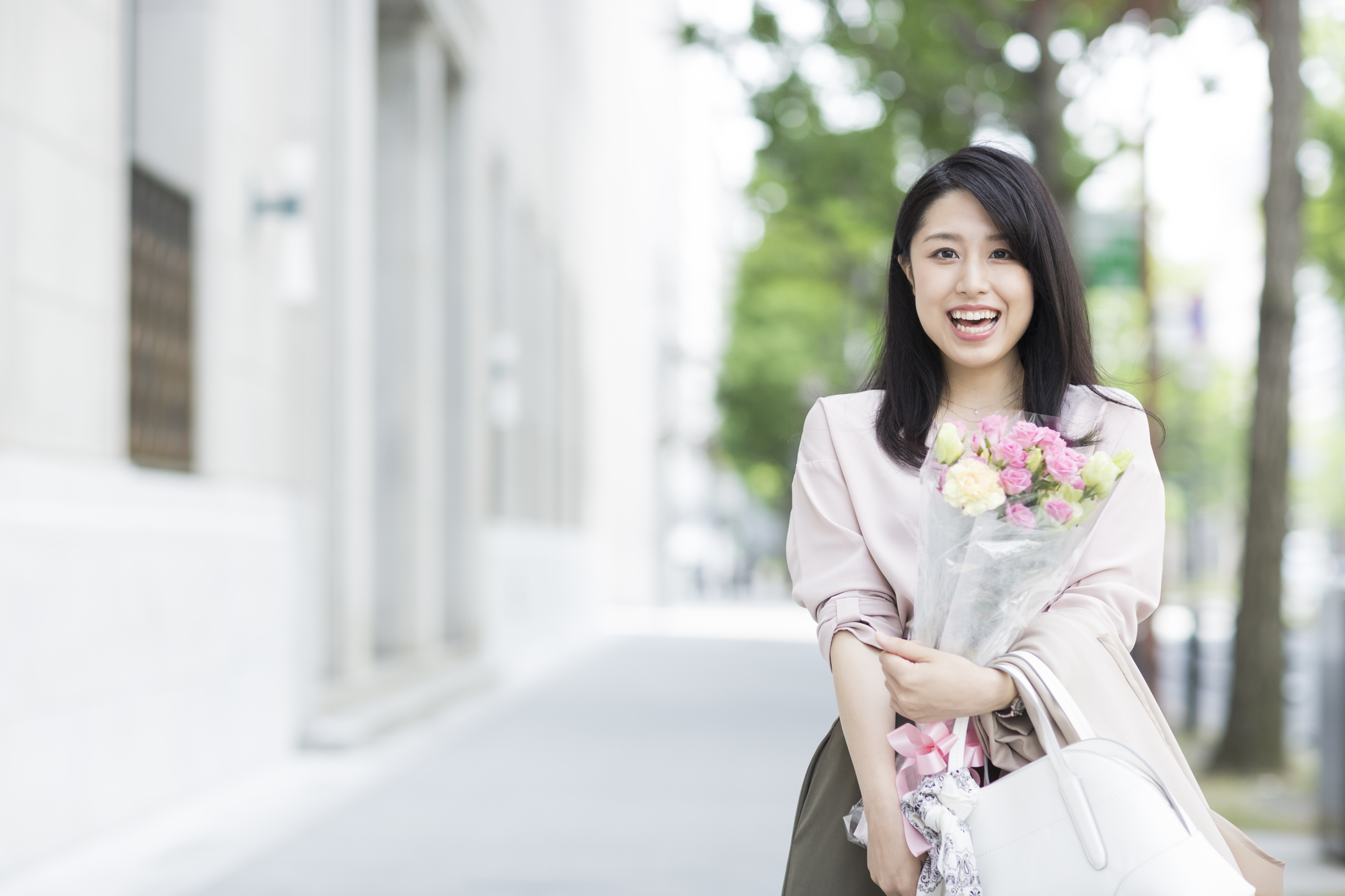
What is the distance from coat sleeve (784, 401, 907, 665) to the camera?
2098 millimetres

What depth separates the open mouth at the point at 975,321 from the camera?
2.15 metres

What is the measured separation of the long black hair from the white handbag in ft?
1.69

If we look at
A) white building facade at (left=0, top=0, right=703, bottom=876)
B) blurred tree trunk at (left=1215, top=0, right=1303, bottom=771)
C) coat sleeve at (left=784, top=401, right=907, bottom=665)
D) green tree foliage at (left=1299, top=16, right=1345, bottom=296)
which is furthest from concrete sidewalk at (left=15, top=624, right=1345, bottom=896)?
green tree foliage at (left=1299, top=16, right=1345, bottom=296)

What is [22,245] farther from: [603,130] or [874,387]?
[603,130]

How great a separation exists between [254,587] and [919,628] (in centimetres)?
674

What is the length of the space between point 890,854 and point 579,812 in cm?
558

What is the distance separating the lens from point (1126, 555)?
208 cm

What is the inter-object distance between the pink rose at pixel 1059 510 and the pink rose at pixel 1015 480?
4 cm

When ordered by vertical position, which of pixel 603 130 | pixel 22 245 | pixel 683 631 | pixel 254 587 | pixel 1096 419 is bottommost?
pixel 683 631

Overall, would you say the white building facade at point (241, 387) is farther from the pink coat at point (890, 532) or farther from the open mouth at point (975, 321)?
the open mouth at point (975, 321)

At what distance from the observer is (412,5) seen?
12.6 m

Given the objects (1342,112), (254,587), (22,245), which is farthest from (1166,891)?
(1342,112)

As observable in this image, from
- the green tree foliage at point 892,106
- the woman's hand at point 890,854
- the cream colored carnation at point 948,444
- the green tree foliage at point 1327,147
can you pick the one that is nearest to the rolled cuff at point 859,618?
the woman's hand at point 890,854

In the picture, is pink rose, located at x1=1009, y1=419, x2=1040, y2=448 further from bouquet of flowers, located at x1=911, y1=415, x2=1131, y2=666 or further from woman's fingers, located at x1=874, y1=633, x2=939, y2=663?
woman's fingers, located at x1=874, y1=633, x2=939, y2=663
